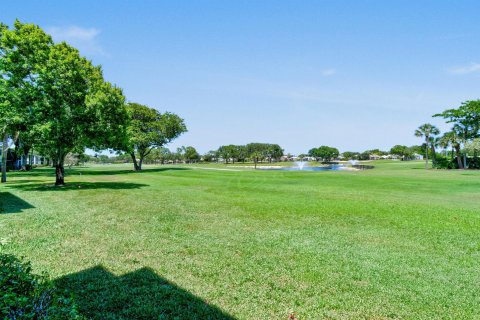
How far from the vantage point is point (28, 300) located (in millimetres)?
2867

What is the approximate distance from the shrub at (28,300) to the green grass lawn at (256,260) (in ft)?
5.83

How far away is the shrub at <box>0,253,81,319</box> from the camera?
259 centimetres

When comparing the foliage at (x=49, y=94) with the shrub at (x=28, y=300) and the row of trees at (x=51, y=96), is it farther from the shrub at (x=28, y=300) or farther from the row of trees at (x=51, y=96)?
the shrub at (x=28, y=300)

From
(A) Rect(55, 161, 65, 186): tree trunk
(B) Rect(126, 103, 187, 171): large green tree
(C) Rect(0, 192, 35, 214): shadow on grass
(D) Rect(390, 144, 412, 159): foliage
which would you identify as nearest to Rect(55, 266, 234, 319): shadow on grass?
(C) Rect(0, 192, 35, 214): shadow on grass

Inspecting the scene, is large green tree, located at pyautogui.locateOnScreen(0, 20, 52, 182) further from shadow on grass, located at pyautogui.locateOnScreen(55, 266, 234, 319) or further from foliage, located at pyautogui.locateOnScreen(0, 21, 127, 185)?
shadow on grass, located at pyautogui.locateOnScreen(55, 266, 234, 319)

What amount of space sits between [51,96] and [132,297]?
2062cm

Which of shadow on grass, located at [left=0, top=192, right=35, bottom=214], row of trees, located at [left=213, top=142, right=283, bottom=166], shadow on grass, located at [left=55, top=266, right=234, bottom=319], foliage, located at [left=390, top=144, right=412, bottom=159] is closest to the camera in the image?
shadow on grass, located at [left=55, top=266, right=234, bottom=319]

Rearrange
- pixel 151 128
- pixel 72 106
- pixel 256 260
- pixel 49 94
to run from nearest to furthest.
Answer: pixel 256 260 → pixel 49 94 → pixel 72 106 → pixel 151 128

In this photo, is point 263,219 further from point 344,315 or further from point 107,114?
point 107,114

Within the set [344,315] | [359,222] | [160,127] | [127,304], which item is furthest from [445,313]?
[160,127]

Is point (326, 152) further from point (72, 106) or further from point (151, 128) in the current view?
point (72, 106)

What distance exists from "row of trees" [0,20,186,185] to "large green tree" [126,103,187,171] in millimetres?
30993

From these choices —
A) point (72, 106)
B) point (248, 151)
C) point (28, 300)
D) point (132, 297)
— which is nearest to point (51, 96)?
point (72, 106)

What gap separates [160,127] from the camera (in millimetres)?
57344
